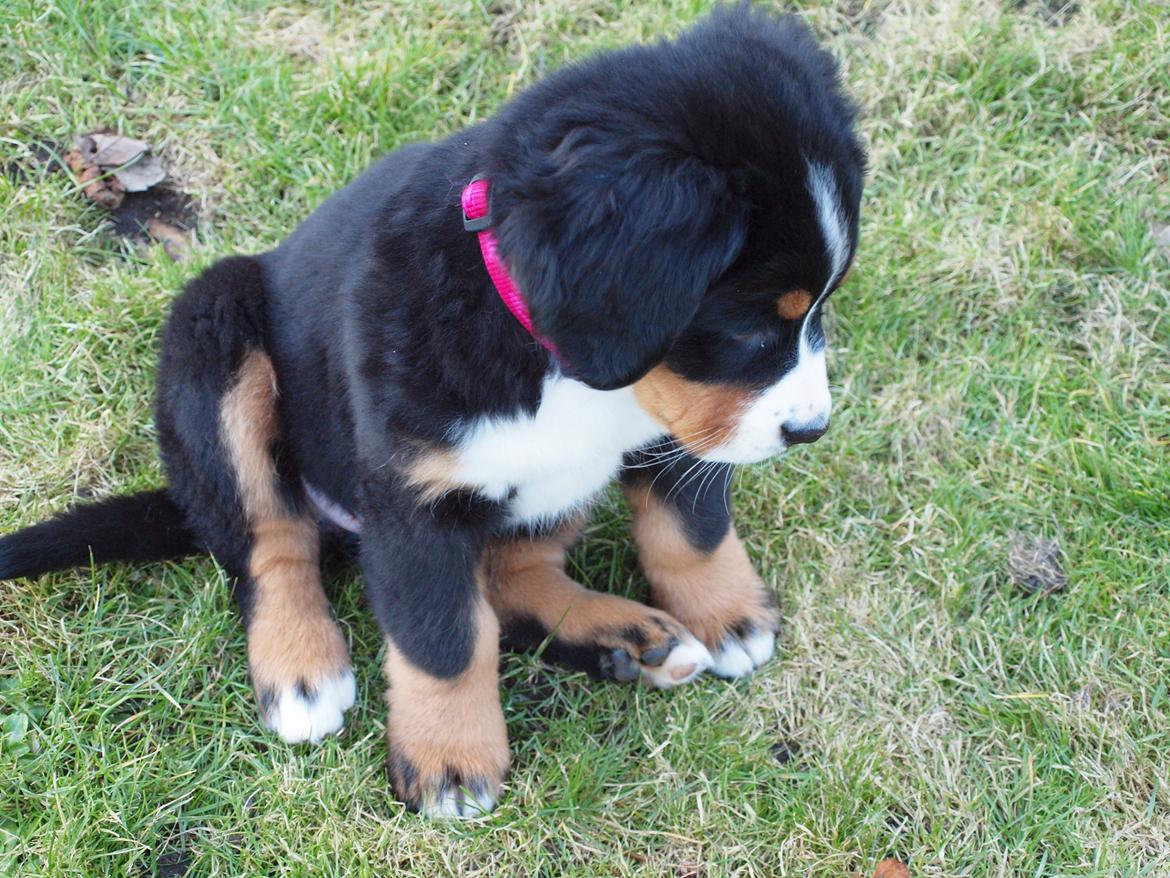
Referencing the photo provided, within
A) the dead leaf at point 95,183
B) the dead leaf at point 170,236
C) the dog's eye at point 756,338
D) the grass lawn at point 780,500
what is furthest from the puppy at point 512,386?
the dead leaf at point 95,183

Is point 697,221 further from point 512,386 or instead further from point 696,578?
point 696,578

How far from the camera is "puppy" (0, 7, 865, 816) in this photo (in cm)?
179

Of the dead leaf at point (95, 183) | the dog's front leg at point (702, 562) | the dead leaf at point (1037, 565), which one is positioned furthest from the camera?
the dead leaf at point (95, 183)

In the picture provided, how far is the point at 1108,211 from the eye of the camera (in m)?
3.34

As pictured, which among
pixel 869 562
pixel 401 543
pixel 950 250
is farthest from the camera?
pixel 950 250

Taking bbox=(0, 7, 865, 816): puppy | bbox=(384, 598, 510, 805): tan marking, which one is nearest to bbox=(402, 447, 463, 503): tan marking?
bbox=(0, 7, 865, 816): puppy

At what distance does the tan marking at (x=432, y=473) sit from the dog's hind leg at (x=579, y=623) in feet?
1.57

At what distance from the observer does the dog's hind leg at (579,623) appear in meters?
2.62

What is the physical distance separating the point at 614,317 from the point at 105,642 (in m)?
1.55

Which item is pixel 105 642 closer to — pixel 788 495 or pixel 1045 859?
pixel 788 495

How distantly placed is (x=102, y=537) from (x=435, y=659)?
0.82 metres

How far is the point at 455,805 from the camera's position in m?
2.45

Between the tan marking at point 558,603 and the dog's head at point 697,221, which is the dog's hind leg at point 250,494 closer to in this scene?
the tan marking at point 558,603

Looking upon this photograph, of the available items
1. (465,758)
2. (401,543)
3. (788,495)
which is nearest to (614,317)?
(401,543)
